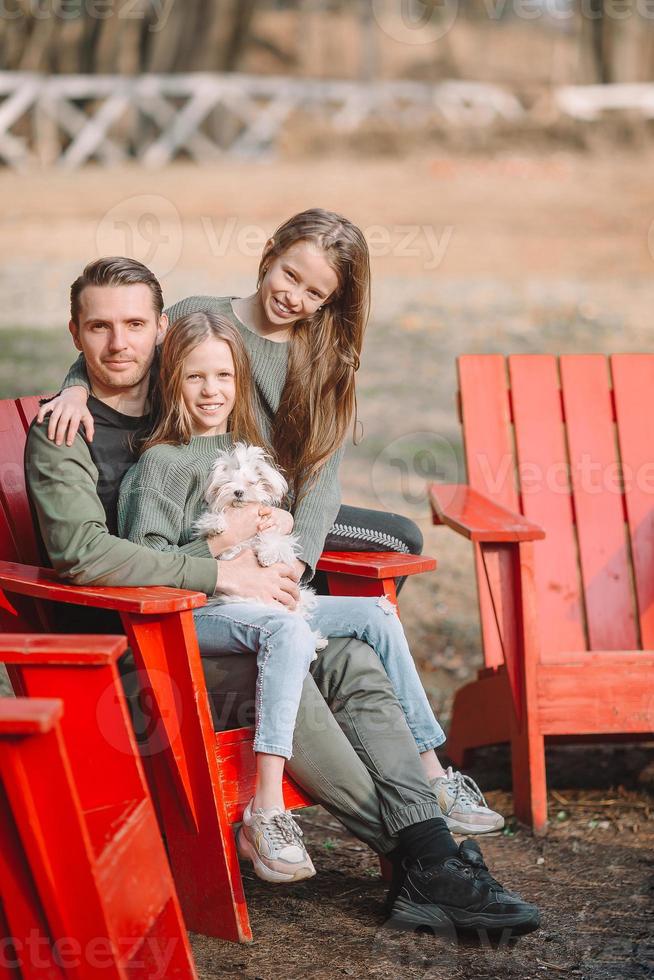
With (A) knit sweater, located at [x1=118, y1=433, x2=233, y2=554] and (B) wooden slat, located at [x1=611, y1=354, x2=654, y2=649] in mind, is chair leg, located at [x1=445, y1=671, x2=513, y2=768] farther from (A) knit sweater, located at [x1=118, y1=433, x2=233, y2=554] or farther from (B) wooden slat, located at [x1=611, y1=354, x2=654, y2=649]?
(A) knit sweater, located at [x1=118, y1=433, x2=233, y2=554]

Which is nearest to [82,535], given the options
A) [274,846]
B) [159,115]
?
[274,846]

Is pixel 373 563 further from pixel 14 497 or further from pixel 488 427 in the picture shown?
pixel 488 427

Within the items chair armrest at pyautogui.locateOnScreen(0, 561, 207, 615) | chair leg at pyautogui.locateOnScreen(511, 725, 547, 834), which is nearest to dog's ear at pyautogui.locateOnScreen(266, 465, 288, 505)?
chair armrest at pyautogui.locateOnScreen(0, 561, 207, 615)

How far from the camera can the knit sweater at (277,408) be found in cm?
305

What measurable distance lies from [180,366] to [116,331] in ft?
0.56

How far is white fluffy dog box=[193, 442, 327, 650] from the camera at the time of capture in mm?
2881

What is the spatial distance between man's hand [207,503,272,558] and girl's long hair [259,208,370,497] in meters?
0.23

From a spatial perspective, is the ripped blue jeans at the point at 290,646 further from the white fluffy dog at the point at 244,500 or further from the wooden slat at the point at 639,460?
the wooden slat at the point at 639,460

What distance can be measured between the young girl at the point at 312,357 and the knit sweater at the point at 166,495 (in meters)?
0.29

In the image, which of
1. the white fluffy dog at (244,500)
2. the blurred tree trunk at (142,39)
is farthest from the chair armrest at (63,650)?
the blurred tree trunk at (142,39)

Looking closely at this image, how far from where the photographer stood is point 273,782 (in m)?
2.60

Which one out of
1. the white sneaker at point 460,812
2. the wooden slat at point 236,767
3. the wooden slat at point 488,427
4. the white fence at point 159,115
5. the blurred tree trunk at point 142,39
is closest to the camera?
the wooden slat at point 236,767

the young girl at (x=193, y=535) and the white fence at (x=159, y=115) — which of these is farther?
the white fence at (x=159, y=115)

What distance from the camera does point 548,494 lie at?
13.2 feet
